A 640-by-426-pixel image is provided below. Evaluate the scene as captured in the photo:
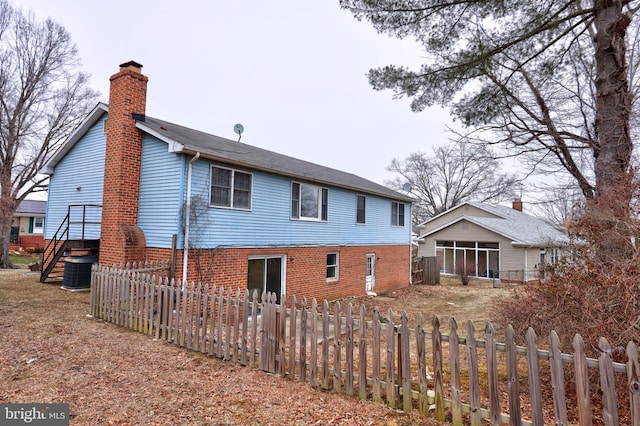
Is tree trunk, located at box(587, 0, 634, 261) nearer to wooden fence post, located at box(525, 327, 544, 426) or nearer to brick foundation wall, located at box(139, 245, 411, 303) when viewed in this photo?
wooden fence post, located at box(525, 327, 544, 426)

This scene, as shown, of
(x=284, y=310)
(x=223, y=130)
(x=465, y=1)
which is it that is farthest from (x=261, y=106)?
(x=223, y=130)

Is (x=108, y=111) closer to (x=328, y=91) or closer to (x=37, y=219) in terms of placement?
(x=328, y=91)

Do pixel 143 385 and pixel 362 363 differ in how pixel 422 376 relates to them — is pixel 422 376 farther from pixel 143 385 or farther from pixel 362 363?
pixel 143 385

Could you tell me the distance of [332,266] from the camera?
15.0 m

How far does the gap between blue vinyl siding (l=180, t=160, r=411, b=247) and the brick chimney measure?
2.29 meters

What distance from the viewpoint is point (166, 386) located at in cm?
491

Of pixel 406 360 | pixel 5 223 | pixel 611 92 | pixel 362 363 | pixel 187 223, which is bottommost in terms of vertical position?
pixel 362 363

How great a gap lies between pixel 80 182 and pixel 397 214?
593 inches

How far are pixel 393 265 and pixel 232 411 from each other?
15900mm

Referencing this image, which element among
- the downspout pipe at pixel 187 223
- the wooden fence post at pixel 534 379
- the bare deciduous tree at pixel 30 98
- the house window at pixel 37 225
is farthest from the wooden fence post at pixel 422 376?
the house window at pixel 37 225

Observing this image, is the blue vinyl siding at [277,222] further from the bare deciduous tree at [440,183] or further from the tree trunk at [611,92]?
the bare deciduous tree at [440,183]

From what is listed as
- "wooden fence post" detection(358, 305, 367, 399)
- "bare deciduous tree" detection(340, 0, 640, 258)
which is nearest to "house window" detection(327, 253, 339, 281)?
"bare deciduous tree" detection(340, 0, 640, 258)

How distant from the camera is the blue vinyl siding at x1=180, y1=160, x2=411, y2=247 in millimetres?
9958

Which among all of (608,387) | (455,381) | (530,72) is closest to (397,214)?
(530,72)
